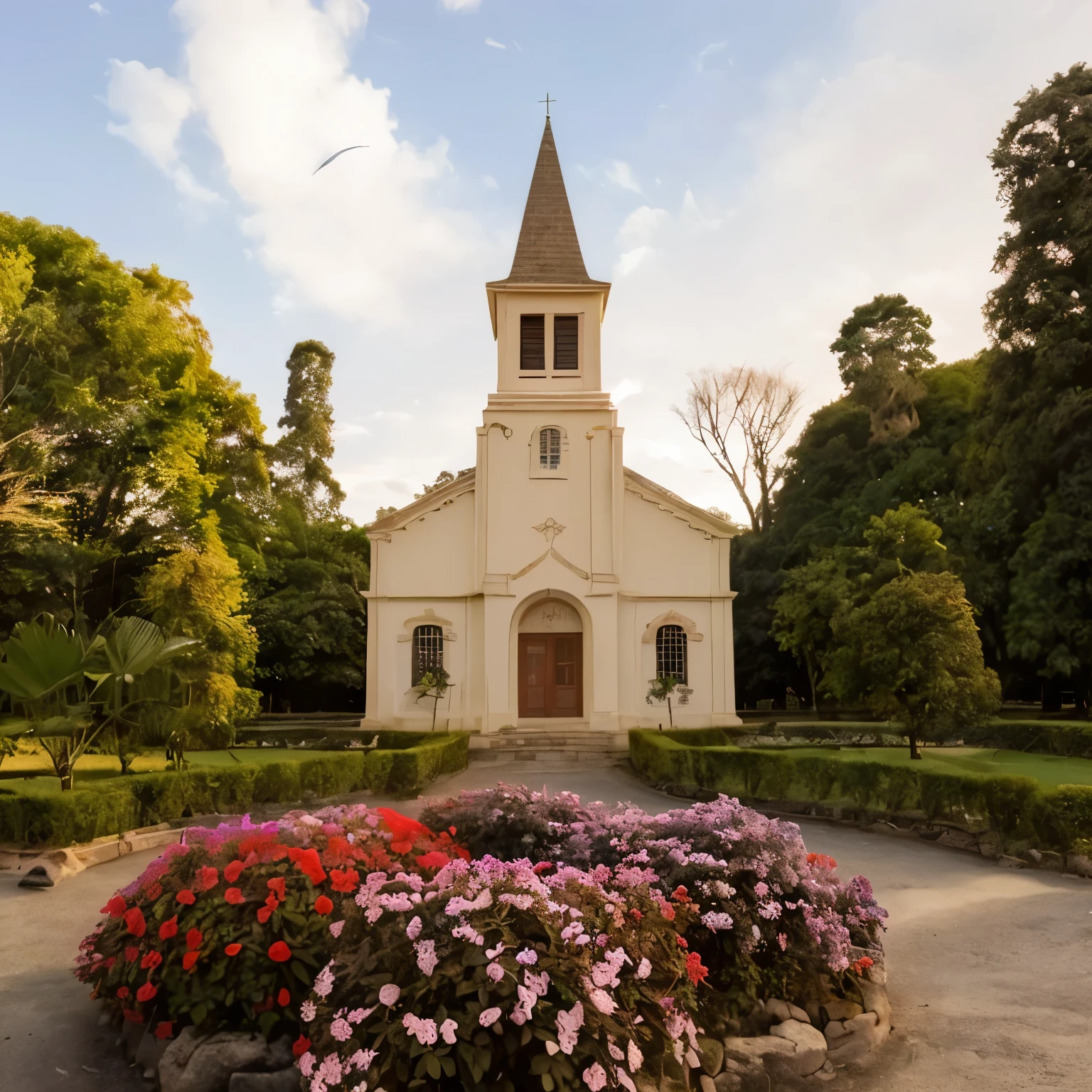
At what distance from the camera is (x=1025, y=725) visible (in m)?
24.8

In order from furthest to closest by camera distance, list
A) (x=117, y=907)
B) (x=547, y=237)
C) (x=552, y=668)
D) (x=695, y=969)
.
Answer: (x=547, y=237) → (x=552, y=668) → (x=117, y=907) → (x=695, y=969)

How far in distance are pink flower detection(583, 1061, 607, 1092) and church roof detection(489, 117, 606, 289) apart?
25676mm

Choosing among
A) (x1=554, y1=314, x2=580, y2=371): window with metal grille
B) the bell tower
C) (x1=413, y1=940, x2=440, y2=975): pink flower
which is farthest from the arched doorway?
(x1=413, y1=940, x2=440, y2=975): pink flower

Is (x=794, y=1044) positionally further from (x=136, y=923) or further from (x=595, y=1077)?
(x=136, y=923)

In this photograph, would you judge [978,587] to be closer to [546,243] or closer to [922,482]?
[922,482]

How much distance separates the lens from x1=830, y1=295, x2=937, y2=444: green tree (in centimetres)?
3766

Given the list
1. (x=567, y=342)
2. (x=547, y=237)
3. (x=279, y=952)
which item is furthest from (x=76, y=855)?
(x=547, y=237)

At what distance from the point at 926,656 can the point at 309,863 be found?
16.8 m

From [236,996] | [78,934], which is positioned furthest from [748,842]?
[78,934]

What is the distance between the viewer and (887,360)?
125 ft

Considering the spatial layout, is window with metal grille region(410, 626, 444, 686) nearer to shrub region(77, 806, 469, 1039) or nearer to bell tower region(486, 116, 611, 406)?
bell tower region(486, 116, 611, 406)

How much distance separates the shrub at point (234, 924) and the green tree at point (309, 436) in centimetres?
3869

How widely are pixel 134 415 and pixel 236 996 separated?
25.6 meters

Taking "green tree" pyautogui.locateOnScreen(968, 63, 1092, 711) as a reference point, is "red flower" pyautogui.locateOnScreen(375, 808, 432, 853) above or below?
below
